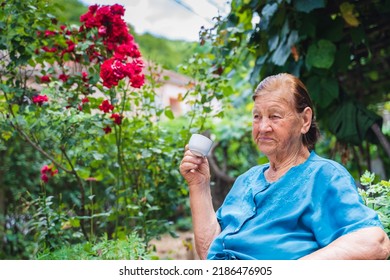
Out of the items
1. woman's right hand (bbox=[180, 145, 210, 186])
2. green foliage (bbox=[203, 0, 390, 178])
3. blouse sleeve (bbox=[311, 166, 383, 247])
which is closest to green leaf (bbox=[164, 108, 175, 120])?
green foliage (bbox=[203, 0, 390, 178])

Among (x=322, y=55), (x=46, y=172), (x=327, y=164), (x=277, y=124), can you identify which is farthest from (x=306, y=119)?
(x=46, y=172)

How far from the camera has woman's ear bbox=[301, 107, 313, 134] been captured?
1732 millimetres

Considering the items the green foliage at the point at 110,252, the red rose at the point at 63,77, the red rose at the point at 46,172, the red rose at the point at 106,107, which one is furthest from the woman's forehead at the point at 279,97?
the red rose at the point at 46,172

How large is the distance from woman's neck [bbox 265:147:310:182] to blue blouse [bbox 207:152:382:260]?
0.16 feet

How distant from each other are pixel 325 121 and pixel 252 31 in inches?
31.3

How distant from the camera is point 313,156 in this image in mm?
1708

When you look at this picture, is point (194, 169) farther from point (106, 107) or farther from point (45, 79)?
point (45, 79)

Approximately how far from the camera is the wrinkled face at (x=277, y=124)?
170 centimetres

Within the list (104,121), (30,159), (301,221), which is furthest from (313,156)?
(30,159)

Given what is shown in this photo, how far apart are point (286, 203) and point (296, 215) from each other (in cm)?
7

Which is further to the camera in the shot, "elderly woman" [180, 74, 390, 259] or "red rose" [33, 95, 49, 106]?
"red rose" [33, 95, 49, 106]

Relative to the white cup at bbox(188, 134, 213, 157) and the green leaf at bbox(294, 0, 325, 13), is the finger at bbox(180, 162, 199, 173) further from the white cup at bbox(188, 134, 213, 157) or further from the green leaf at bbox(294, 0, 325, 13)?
the green leaf at bbox(294, 0, 325, 13)

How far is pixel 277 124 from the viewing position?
171 cm
